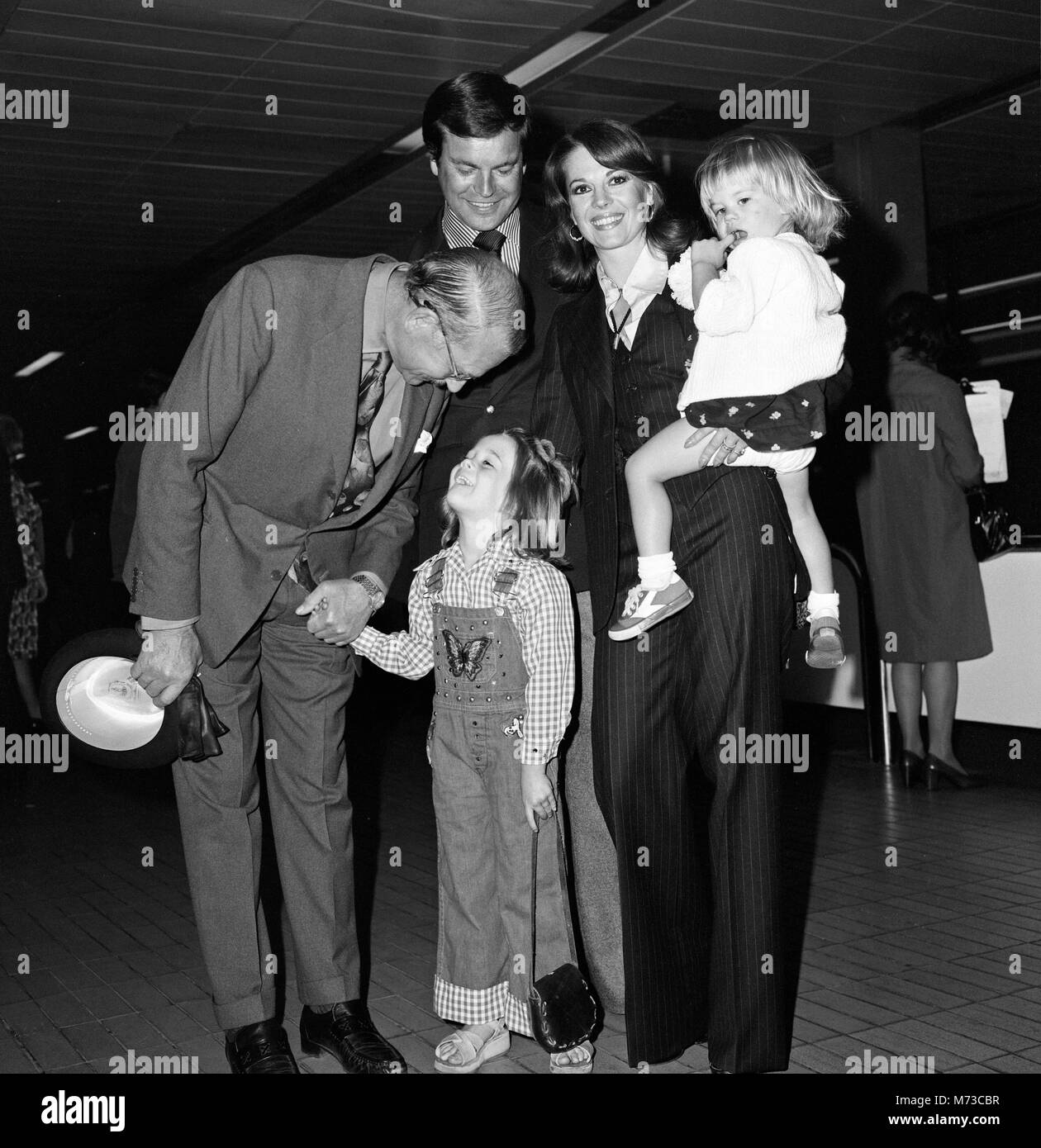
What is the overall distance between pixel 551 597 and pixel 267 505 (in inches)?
26.7

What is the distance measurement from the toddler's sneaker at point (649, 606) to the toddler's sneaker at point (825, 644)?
0.35 m

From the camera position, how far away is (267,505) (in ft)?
9.28

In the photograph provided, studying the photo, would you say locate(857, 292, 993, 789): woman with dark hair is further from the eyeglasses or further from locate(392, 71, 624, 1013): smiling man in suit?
the eyeglasses

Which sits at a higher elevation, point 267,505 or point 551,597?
point 267,505

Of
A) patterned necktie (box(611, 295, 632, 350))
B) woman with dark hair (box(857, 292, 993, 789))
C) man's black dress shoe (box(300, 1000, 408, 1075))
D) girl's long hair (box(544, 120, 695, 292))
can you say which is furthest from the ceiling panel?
man's black dress shoe (box(300, 1000, 408, 1075))

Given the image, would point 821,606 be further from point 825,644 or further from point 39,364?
point 39,364

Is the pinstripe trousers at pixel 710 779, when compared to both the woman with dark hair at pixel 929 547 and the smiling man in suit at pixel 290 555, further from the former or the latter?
the woman with dark hair at pixel 929 547

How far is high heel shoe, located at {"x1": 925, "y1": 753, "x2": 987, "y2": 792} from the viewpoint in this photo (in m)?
6.47

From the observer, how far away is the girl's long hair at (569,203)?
288cm

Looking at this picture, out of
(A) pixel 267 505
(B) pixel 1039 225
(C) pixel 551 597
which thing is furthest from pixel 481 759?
(B) pixel 1039 225

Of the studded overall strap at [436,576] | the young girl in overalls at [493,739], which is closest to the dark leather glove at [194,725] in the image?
the young girl in overalls at [493,739]

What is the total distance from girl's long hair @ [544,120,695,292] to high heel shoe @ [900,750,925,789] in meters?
4.24

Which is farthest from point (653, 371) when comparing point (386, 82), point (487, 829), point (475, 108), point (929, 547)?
point (386, 82)
